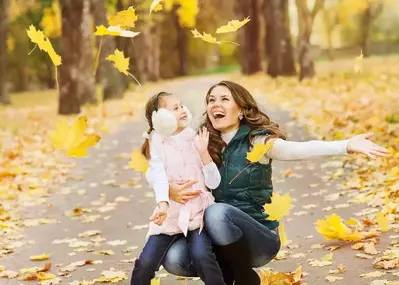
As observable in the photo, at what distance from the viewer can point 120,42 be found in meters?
23.9

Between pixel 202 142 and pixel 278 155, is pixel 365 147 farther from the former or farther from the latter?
pixel 202 142

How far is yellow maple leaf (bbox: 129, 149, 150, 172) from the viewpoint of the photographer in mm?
4273

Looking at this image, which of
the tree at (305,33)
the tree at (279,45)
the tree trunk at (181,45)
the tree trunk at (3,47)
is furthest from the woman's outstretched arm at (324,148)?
the tree trunk at (181,45)

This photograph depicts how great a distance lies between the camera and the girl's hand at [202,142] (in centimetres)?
392

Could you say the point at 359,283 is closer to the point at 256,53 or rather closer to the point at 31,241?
the point at 31,241

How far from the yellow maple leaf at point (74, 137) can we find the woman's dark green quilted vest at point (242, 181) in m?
0.85

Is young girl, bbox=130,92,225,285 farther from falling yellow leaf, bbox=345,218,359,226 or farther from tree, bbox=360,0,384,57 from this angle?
tree, bbox=360,0,384,57

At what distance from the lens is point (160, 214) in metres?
3.83

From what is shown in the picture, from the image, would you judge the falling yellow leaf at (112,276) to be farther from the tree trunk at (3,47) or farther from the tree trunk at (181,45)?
the tree trunk at (181,45)

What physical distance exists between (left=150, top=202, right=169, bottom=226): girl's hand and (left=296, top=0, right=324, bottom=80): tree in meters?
16.8

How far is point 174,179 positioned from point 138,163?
39 cm

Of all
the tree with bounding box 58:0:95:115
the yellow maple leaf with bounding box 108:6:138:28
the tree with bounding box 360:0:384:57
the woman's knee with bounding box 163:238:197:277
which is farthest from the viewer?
the tree with bounding box 360:0:384:57

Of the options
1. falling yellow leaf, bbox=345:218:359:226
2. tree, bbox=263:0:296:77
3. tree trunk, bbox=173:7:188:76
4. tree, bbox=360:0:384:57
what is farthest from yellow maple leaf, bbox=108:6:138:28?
tree trunk, bbox=173:7:188:76

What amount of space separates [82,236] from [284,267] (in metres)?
2.15
